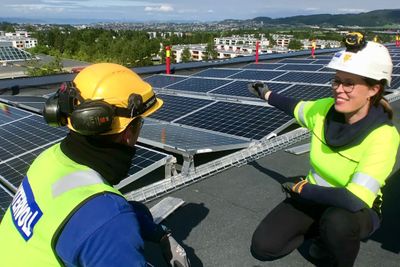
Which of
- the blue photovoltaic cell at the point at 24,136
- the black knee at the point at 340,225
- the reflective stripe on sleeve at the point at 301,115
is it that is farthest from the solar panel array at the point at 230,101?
the black knee at the point at 340,225

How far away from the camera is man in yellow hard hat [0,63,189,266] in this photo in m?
1.44

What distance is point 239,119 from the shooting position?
21.3ft

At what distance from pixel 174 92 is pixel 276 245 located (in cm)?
705

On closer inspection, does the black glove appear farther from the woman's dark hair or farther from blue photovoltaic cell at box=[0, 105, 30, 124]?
blue photovoltaic cell at box=[0, 105, 30, 124]

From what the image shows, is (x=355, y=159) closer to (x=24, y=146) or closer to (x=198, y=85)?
(x=24, y=146)

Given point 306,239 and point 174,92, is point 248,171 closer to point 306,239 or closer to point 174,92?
point 306,239

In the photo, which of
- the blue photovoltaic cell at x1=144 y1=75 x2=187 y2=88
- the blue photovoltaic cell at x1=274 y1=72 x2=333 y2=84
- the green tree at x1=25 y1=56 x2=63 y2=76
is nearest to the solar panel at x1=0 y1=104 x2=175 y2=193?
the blue photovoltaic cell at x1=144 y1=75 x2=187 y2=88

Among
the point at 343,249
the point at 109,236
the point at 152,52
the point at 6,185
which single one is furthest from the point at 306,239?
the point at 152,52

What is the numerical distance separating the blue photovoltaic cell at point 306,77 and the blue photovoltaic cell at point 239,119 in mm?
3392

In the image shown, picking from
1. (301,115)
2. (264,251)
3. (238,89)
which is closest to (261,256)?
(264,251)

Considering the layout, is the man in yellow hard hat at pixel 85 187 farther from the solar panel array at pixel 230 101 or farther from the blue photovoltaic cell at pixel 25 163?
the solar panel array at pixel 230 101

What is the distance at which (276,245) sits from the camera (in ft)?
10.6

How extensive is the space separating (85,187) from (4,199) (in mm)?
2296

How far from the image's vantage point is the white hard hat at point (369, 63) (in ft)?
9.51
